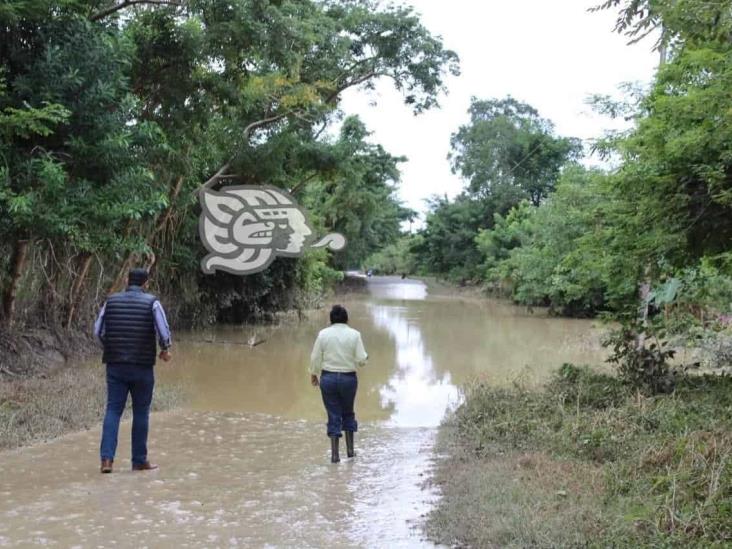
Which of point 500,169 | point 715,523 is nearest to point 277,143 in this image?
point 715,523

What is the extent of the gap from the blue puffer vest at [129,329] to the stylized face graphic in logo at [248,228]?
41.6ft

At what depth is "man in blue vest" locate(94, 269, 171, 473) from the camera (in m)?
5.59

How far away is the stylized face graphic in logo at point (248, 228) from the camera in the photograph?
1898 centimetres

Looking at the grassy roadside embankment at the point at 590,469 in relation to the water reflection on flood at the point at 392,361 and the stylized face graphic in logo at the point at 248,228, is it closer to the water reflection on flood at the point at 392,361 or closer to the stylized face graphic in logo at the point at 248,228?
the water reflection on flood at the point at 392,361

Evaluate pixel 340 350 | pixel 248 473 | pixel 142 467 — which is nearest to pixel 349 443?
pixel 340 350

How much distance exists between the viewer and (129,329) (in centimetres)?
561

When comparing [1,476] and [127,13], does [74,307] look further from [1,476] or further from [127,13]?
[1,476]

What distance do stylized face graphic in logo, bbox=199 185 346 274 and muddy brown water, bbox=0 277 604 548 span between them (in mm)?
5464

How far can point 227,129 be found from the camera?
16.8 metres

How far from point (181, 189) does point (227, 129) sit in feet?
7.08

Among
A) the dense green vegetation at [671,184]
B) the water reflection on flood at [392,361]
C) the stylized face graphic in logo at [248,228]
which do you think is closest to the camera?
the dense green vegetation at [671,184]

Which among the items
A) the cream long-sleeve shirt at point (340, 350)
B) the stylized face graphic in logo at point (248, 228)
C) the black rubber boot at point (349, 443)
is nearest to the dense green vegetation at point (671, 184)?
the cream long-sleeve shirt at point (340, 350)

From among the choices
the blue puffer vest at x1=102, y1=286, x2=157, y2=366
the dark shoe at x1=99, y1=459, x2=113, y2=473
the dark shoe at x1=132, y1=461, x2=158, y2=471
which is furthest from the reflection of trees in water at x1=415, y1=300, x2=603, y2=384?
the dark shoe at x1=99, y1=459, x2=113, y2=473

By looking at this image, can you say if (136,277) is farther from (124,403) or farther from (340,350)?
(340,350)
